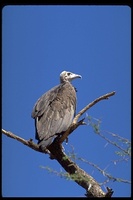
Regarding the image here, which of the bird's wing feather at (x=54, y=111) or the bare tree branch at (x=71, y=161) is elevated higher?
the bird's wing feather at (x=54, y=111)

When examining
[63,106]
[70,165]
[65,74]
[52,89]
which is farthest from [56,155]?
[65,74]

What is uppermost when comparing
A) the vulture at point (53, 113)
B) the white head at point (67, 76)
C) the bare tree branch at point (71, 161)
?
the white head at point (67, 76)

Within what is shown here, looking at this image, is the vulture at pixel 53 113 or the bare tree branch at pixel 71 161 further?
the vulture at pixel 53 113

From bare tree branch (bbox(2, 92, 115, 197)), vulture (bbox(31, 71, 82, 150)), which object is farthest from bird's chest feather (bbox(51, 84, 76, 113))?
bare tree branch (bbox(2, 92, 115, 197))

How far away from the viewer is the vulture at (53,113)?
677cm

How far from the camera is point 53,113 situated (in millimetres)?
7219

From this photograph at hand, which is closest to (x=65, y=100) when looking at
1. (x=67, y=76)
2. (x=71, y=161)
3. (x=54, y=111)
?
(x=54, y=111)

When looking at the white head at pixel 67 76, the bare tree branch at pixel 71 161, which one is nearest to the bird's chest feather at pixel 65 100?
the bare tree branch at pixel 71 161

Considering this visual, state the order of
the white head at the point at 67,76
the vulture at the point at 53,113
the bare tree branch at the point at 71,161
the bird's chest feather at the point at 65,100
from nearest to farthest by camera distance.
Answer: the bare tree branch at the point at 71,161 → the vulture at the point at 53,113 → the bird's chest feather at the point at 65,100 → the white head at the point at 67,76

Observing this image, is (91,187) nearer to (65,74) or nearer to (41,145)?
(41,145)

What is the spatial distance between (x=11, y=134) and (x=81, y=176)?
3.56 feet

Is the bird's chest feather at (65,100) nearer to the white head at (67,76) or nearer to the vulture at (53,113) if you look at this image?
the vulture at (53,113)

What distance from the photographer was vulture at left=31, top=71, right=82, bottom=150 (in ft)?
22.2

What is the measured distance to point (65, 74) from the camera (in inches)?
374
